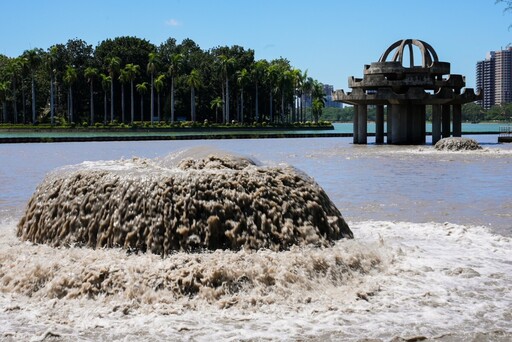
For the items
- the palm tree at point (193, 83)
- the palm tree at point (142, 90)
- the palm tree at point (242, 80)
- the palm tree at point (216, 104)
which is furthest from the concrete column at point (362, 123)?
the palm tree at point (142, 90)

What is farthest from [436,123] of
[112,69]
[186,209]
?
[112,69]

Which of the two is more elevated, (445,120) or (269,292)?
(445,120)

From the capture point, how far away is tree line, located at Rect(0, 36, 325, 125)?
8906cm

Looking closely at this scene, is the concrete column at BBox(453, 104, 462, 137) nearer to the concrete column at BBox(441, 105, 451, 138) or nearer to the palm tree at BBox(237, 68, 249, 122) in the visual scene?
the concrete column at BBox(441, 105, 451, 138)

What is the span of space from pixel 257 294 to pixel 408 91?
38.7 metres

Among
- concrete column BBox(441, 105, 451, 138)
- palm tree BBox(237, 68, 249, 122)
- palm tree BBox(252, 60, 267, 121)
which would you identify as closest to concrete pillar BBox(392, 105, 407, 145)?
concrete column BBox(441, 105, 451, 138)

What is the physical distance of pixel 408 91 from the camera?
43438 mm

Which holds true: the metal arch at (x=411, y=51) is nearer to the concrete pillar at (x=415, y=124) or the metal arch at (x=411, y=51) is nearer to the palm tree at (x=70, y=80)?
the concrete pillar at (x=415, y=124)

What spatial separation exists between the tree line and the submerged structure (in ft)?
145

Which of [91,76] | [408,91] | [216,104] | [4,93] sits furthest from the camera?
[216,104]

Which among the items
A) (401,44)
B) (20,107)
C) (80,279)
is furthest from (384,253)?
(20,107)

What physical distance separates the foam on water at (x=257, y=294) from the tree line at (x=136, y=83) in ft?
264

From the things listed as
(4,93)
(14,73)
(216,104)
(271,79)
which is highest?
(14,73)

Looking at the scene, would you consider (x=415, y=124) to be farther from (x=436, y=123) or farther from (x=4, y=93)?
(x=4, y=93)
